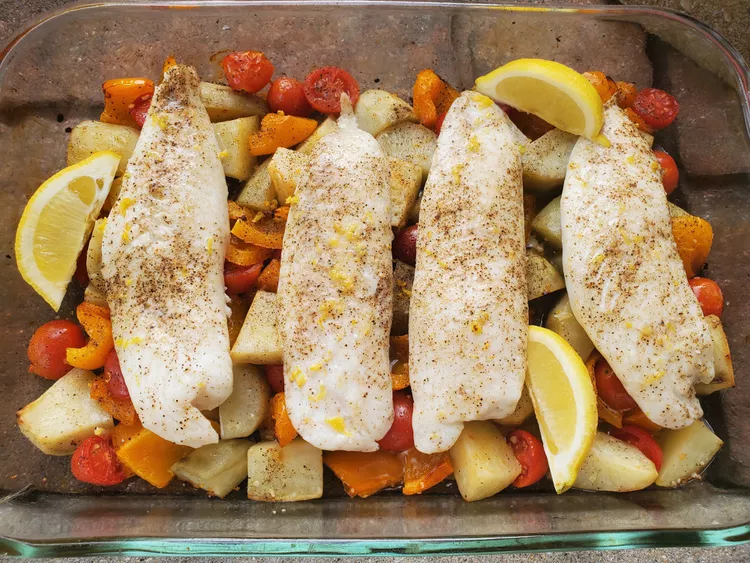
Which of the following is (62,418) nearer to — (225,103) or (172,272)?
(172,272)

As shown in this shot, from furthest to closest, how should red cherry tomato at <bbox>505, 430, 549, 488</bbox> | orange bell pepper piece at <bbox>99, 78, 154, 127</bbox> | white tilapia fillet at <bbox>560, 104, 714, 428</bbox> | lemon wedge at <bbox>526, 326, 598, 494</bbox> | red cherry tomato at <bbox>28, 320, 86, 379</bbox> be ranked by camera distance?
orange bell pepper piece at <bbox>99, 78, 154, 127</bbox> < red cherry tomato at <bbox>28, 320, 86, 379</bbox> < red cherry tomato at <bbox>505, 430, 549, 488</bbox> < white tilapia fillet at <bbox>560, 104, 714, 428</bbox> < lemon wedge at <bbox>526, 326, 598, 494</bbox>

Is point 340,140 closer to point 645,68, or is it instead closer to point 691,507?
point 645,68

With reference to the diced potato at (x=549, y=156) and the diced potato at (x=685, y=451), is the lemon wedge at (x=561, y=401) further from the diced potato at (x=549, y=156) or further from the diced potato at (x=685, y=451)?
the diced potato at (x=549, y=156)

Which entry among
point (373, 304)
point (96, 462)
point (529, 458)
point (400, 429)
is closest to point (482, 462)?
point (529, 458)

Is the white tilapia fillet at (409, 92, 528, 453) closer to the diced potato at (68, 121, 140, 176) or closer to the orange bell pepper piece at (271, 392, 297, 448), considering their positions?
the orange bell pepper piece at (271, 392, 297, 448)

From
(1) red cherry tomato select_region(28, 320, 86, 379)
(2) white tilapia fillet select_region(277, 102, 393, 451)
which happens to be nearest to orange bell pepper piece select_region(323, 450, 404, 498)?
(2) white tilapia fillet select_region(277, 102, 393, 451)

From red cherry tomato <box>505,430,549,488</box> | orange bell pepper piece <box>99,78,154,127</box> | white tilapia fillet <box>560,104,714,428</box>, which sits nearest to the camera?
white tilapia fillet <box>560,104,714,428</box>
